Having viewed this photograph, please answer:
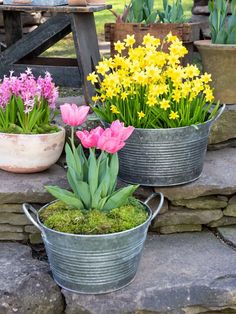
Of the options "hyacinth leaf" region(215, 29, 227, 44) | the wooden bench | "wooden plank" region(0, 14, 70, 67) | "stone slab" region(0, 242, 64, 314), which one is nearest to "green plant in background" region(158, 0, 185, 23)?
"hyacinth leaf" region(215, 29, 227, 44)

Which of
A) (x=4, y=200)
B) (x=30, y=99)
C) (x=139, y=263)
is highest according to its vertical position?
(x=30, y=99)

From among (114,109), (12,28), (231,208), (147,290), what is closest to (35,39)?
(12,28)

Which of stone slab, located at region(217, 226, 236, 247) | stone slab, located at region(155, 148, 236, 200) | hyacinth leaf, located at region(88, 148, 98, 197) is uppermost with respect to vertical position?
hyacinth leaf, located at region(88, 148, 98, 197)

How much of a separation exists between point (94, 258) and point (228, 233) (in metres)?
0.87

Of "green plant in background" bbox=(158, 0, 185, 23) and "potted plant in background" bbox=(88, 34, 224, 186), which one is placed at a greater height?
"green plant in background" bbox=(158, 0, 185, 23)

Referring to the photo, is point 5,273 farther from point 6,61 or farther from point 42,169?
point 6,61

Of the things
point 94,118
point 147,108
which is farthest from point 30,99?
point 147,108

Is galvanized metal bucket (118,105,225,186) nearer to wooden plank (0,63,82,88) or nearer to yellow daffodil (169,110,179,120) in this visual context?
yellow daffodil (169,110,179,120)

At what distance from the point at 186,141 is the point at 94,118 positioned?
525 millimetres

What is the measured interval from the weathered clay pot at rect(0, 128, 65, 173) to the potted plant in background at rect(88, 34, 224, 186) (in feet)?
0.97

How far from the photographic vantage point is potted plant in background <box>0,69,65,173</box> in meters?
2.84

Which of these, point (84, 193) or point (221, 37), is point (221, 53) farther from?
point (84, 193)

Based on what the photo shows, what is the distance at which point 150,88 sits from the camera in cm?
265

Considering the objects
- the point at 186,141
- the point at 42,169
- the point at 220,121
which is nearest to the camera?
the point at 186,141
